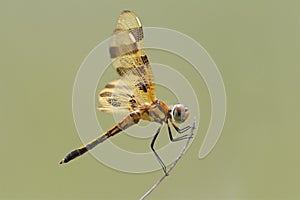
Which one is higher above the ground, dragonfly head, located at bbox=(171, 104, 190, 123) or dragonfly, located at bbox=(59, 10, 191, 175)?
dragonfly, located at bbox=(59, 10, 191, 175)

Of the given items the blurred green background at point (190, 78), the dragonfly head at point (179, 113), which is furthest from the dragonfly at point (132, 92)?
the blurred green background at point (190, 78)

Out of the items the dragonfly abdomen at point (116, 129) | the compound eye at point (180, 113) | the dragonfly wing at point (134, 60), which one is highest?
the dragonfly wing at point (134, 60)

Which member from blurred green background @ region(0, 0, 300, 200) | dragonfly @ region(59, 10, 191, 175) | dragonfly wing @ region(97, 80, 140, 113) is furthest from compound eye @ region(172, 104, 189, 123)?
blurred green background @ region(0, 0, 300, 200)

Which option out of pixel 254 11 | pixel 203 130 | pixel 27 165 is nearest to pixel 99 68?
pixel 203 130

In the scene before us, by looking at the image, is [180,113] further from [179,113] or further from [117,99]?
[117,99]

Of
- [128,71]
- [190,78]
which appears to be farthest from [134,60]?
[190,78]

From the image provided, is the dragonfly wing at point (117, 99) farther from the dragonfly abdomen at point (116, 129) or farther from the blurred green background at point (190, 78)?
the blurred green background at point (190, 78)

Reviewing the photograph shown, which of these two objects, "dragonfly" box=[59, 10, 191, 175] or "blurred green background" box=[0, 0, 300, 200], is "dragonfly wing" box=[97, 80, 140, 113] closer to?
"dragonfly" box=[59, 10, 191, 175]

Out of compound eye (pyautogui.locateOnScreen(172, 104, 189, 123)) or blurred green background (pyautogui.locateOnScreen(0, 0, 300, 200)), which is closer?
compound eye (pyautogui.locateOnScreen(172, 104, 189, 123))
